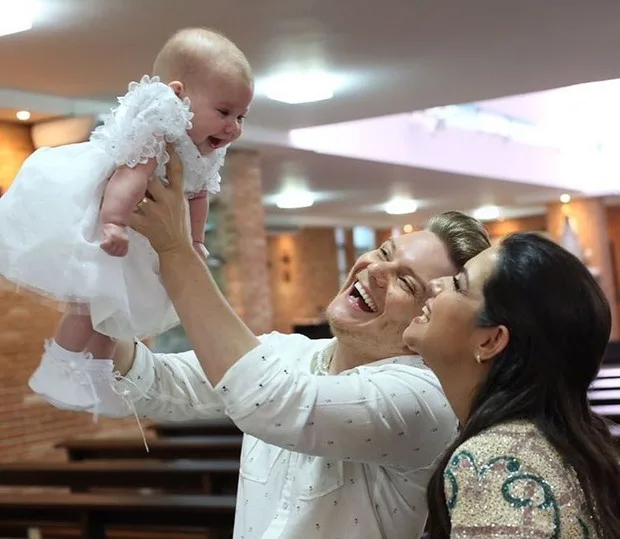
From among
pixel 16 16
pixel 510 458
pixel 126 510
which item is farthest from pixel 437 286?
pixel 16 16

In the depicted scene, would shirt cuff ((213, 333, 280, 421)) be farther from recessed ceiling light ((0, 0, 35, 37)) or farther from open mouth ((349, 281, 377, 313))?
recessed ceiling light ((0, 0, 35, 37))

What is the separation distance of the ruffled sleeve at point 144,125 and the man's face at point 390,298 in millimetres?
407

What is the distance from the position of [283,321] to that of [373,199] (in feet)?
11.3

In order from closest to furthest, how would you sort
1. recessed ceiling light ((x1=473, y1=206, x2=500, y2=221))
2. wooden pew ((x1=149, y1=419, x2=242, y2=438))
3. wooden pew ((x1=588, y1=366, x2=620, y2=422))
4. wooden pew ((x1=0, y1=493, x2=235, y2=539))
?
1. wooden pew ((x1=0, y1=493, x2=235, y2=539))
2. wooden pew ((x1=588, y1=366, x2=620, y2=422))
3. wooden pew ((x1=149, y1=419, x2=242, y2=438))
4. recessed ceiling light ((x1=473, y1=206, x2=500, y2=221))

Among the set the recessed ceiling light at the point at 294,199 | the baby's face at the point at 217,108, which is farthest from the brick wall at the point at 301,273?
the baby's face at the point at 217,108

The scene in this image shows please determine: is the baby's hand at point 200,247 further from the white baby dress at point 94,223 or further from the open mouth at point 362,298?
the open mouth at point 362,298

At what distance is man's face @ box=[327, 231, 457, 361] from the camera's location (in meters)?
1.54

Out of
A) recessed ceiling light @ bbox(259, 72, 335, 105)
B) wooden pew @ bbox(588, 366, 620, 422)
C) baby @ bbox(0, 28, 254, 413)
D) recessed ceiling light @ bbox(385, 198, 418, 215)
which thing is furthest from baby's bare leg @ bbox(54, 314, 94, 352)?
recessed ceiling light @ bbox(385, 198, 418, 215)

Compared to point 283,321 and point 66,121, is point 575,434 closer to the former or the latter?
point 66,121

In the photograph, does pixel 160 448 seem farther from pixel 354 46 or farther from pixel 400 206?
pixel 400 206

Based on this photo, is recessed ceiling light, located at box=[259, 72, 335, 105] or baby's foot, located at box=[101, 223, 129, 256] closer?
baby's foot, located at box=[101, 223, 129, 256]

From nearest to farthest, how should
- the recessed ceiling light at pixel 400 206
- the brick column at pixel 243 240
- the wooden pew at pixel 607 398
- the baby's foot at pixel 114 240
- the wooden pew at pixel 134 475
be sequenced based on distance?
1. the baby's foot at pixel 114 240
2. the wooden pew at pixel 607 398
3. the wooden pew at pixel 134 475
4. the brick column at pixel 243 240
5. the recessed ceiling light at pixel 400 206

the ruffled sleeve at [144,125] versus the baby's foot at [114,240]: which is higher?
the ruffled sleeve at [144,125]

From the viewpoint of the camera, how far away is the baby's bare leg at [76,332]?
148cm
